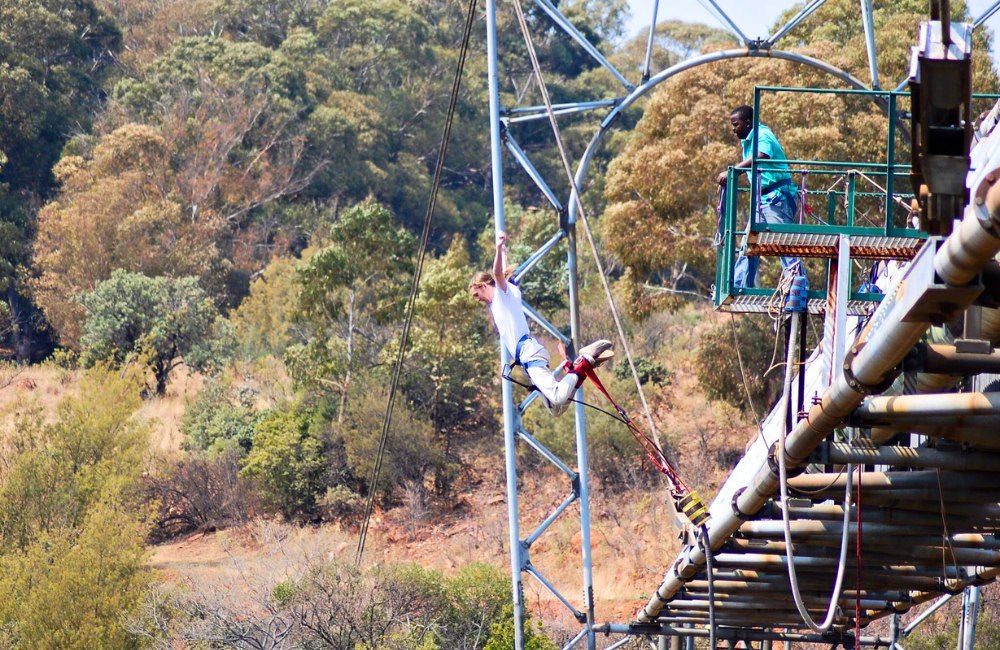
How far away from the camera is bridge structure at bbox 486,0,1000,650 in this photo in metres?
4.42

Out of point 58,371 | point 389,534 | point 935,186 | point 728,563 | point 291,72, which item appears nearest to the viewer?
point 935,186

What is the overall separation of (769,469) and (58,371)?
96.7 ft

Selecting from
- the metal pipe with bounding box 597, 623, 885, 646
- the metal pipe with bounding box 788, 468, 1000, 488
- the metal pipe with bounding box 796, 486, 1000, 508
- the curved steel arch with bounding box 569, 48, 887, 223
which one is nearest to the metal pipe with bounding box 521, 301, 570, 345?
the curved steel arch with bounding box 569, 48, 887, 223

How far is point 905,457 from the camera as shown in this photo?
653cm

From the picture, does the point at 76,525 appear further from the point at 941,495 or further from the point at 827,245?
the point at 941,495

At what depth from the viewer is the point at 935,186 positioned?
4.39m

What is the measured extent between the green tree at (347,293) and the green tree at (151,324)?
5684mm

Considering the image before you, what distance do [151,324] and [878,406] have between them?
30.2m

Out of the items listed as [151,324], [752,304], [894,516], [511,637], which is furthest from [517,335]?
[151,324]

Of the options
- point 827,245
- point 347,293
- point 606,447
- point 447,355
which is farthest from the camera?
point 347,293

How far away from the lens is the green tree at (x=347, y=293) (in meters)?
28.6

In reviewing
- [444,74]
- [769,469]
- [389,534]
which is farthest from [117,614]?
[444,74]

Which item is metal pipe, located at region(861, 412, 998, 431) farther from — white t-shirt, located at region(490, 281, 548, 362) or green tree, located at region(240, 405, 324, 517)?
green tree, located at region(240, 405, 324, 517)

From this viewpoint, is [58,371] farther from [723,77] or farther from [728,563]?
[728,563]
